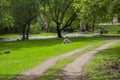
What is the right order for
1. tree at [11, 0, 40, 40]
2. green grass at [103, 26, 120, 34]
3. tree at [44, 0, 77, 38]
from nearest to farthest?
tree at [11, 0, 40, 40]
tree at [44, 0, 77, 38]
green grass at [103, 26, 120, 34]

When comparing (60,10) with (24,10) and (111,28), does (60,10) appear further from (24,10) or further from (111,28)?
(111,28)

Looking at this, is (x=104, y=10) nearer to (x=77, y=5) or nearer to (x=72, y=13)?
(x=77, y=5)

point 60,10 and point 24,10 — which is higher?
point 24,10

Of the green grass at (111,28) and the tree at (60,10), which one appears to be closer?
the tree at (60,10)

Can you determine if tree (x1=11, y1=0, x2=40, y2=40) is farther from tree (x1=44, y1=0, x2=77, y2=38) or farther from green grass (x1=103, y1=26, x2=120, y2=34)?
green grass (x1=103, y1=26, x2=120, y2=34)

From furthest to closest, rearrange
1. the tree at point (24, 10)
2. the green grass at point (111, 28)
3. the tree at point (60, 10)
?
1. the green grass at point (111, 28)
2. the tree at point (60, 10)
3. the tree at point (24, 10)

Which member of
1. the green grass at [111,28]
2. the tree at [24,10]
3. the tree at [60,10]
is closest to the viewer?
the tree at [24,10]

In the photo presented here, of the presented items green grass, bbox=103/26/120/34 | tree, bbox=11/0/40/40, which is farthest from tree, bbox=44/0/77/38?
green grass, bbox=103/26/120/34

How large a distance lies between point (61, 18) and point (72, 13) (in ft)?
8.09

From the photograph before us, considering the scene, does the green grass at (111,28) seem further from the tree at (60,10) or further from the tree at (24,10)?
the tree at (24,10)

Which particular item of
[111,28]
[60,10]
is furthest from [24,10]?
[111,28]

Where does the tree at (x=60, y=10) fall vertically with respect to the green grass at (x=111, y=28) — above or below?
above

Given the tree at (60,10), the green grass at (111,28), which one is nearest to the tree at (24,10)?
the tree at (60,10)

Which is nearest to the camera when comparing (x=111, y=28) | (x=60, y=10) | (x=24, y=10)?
(x=24, y=10)
